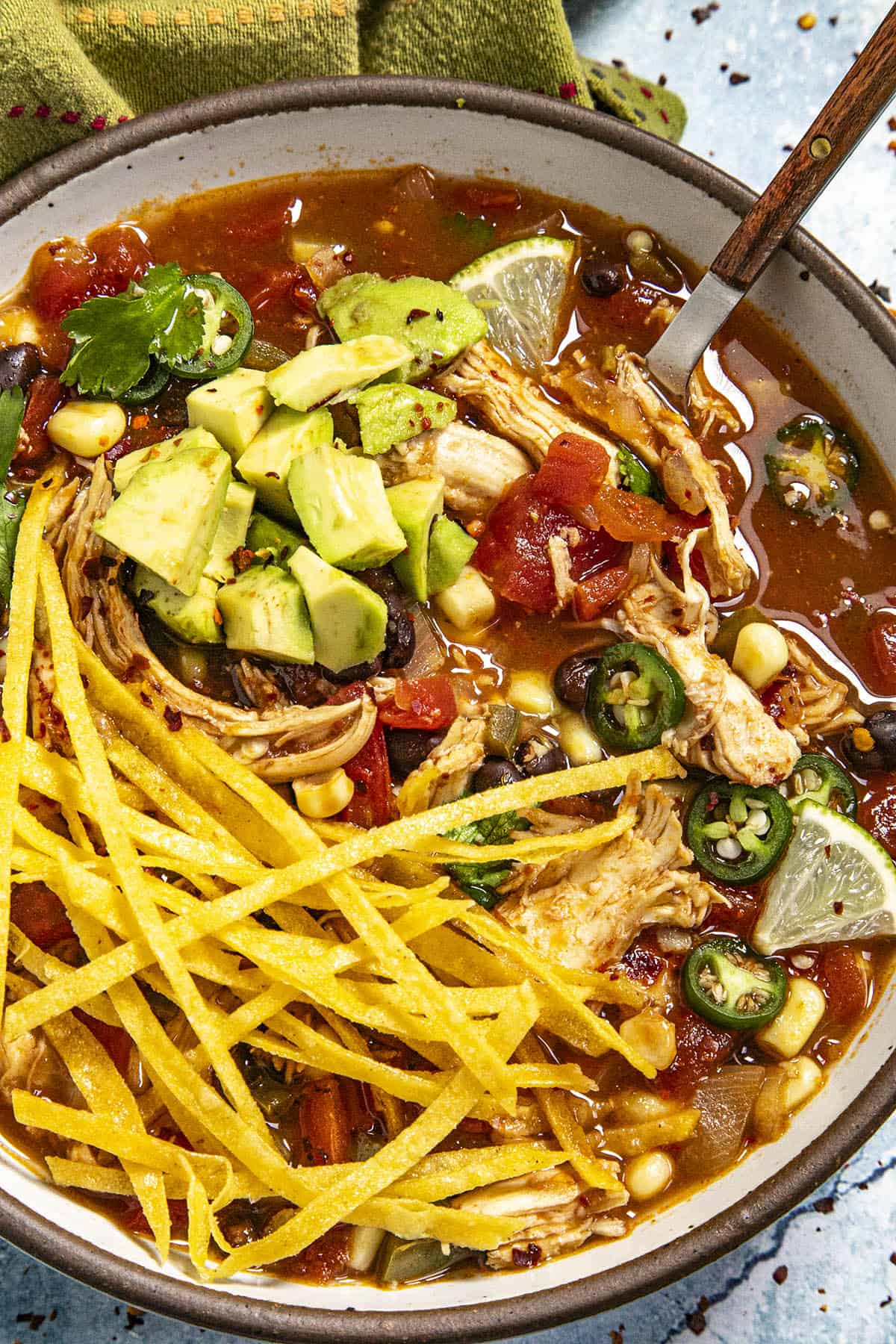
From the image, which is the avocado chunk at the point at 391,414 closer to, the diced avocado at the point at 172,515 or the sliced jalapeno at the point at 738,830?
the diced avocado at the point at 172,515

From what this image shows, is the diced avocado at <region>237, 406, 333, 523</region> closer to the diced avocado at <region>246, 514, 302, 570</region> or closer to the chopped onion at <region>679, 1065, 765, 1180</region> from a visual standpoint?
the diced avocado at <region>246, 514, 302, 570</region>

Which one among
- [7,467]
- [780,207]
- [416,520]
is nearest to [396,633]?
[416,520]

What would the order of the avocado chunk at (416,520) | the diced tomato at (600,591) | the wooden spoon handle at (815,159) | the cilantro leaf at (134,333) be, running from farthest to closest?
the diced tomato at (600,591)
the cilantro leaf at (134,333)
the avocado chunk at (416,520)
the wooden spoon handle at (815,159)

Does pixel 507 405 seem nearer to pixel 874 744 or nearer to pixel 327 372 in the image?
pixel 327 372

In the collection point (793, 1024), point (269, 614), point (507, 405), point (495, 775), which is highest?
point (507, 405)

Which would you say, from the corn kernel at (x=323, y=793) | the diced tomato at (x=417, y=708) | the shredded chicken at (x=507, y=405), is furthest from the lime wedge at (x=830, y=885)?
the corn kernel at (x=323, y=793)

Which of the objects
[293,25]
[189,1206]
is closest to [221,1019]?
[189,1206]
